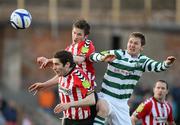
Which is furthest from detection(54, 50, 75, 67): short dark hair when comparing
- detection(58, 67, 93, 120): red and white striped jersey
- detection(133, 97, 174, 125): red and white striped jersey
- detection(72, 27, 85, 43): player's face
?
detection(133, 97, 174, 125): red and white striped jersey

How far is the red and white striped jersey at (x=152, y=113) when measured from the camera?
43.8ft

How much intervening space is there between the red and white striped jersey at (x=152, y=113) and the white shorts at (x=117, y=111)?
82cm

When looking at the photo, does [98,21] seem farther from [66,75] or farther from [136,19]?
[66,75]

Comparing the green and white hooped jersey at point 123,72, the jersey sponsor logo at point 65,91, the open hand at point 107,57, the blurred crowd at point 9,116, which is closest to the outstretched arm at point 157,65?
the green and white hooped jersey at point 123,72

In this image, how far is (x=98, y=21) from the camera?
96.5 ft

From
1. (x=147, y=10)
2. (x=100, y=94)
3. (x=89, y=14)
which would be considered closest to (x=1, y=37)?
(x=89, y=14)

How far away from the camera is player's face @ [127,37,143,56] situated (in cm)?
1237

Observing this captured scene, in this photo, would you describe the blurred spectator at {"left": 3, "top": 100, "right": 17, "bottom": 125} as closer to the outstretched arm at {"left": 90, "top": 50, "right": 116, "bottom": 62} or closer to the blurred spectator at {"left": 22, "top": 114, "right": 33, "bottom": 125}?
the blurred spectator at {"left": 22, "top": 114, "right": 33, "bottom": 125}

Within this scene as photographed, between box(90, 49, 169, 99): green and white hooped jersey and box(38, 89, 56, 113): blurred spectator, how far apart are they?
1204 centimetres

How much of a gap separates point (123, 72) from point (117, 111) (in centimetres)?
59

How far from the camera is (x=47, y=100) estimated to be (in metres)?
24.9

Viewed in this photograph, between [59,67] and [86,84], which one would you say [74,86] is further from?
[59,67]

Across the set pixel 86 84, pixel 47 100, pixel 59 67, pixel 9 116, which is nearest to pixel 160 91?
pixel 86 84

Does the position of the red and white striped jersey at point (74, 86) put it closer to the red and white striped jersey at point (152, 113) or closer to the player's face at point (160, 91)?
the red and white striped jersey at point (152, 113)
